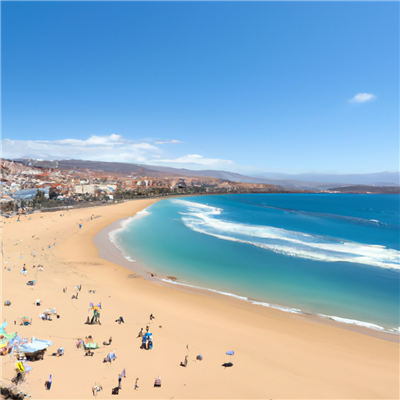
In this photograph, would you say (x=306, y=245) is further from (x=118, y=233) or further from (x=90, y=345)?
(x=90, y=345)

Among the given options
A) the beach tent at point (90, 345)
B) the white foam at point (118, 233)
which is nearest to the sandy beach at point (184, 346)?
the beach tent at point (90, 345)

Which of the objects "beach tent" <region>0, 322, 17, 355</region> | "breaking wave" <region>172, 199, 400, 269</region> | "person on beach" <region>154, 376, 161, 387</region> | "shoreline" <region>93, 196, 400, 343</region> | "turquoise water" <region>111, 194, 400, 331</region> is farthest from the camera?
"breaking wave" <region>172, 199, 400, 269</region>

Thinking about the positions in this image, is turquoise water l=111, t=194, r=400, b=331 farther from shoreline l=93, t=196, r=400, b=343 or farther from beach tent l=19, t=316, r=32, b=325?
beach tent l=19, t=316, r=32, b=325

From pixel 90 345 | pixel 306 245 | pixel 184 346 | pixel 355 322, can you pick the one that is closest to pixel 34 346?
pixel 90 345

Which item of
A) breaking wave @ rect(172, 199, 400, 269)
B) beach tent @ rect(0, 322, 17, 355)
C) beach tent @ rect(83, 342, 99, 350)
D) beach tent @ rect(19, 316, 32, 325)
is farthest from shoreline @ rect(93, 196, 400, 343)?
breaking wave @ rect(172, 199, 400, 269)

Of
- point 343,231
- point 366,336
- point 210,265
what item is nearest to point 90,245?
point 210,265

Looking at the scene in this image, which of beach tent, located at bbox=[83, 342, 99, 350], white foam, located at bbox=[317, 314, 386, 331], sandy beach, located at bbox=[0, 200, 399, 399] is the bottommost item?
white foam, located at bbox=[317, 314, 386, 331]

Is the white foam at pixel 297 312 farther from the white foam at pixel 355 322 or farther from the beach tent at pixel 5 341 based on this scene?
the beach tent at pixel 5 341
